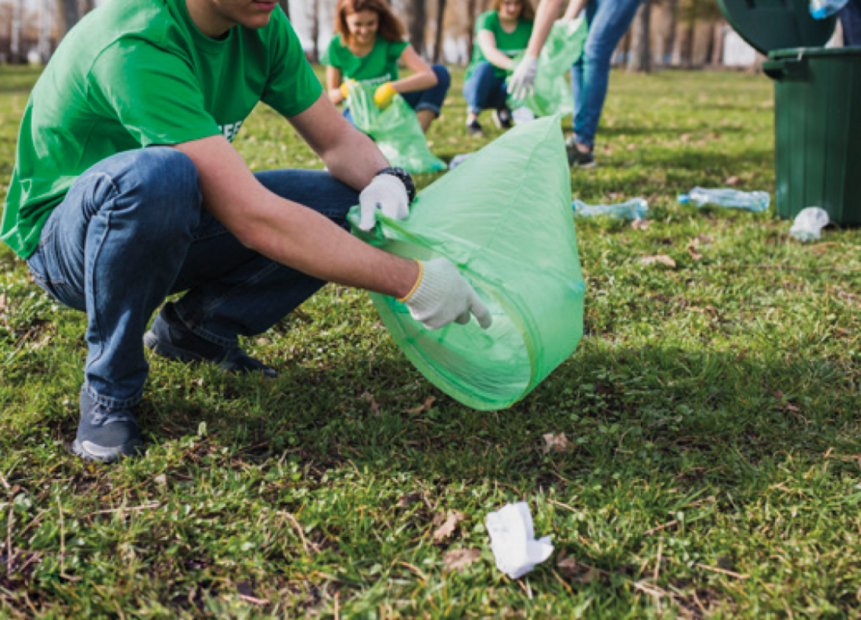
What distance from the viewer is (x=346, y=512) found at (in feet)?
5.46

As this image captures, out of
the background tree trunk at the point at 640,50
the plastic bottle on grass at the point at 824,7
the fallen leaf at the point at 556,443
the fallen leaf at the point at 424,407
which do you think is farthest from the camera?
the background tree trunk at the point at 640,50

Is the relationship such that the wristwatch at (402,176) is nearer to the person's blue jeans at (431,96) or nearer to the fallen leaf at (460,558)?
the fallen leaf at (460,558)

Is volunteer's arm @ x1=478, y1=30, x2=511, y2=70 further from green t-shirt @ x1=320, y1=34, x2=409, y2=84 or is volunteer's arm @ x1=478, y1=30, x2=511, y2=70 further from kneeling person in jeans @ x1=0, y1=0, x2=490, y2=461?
kneeling person in jeans @ x1=0, y1=0, x2=490, y2=461

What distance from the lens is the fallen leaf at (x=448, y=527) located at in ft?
5.28

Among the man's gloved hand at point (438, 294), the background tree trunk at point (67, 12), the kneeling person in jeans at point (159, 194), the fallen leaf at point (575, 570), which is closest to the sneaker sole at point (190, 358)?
the kneeling person in jeans at point (159, 194)

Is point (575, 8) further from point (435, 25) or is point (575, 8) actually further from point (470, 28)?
point (435, 25)

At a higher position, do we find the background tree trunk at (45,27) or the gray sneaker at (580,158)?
the background tree trunk at (45,27)

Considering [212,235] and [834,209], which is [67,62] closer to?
[212,235]

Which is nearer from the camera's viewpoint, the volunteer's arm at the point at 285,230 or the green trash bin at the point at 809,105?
the volunteer's arm at the point at 285,230

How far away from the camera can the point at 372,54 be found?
516 centimetres

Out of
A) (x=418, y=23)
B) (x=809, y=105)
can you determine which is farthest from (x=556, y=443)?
(x=418, y=23)

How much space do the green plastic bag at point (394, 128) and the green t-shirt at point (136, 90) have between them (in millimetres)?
2584

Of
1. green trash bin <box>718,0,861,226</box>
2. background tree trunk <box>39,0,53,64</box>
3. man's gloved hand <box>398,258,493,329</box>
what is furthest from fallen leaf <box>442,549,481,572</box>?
background tree trunk <box>39,0,53,64</box>

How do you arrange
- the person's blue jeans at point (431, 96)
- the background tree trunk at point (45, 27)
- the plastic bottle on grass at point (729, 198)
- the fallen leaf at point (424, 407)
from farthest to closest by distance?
the background tree trunk at point (45, 27), the person's blue jeans at point (431, 96), the plastic bottle on grass at point (729, 198), the fallen leaf at point (424, 407)
